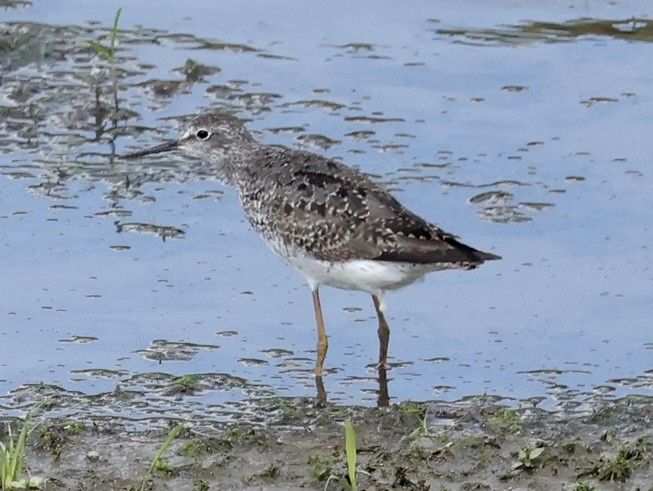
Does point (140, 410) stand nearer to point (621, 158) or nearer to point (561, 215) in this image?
point (561, 215)

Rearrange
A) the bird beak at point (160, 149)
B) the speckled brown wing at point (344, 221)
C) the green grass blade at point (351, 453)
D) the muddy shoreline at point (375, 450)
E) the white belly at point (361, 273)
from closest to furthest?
the green grass blade at point (351, 453) < the muddy shoreline at point (375, 450) < the speckled brown wing at point (344, 221) < the white belly at point (361, 273) < the bird beak at point (160, 149)

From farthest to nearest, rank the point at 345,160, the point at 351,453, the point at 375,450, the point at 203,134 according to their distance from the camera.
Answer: the point at 345,160 → the point at 203,134 → the point at 375,450 → the point at 351,453

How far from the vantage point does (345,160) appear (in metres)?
10.6

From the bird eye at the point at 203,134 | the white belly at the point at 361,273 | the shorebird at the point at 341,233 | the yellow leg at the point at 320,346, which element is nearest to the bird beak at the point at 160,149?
the bird eye at the point at 203,134

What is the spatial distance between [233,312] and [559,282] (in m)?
1.76

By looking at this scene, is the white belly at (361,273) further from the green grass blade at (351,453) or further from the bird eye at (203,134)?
the green grass blade at (351,453)

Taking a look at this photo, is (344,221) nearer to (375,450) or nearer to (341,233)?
(341,233)

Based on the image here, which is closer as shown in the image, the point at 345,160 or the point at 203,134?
the point at 203,134

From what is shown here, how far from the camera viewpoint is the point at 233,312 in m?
8.72

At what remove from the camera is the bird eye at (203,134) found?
9.40 metres

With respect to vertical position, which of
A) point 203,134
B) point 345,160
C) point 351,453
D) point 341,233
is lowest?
A: point 351,453

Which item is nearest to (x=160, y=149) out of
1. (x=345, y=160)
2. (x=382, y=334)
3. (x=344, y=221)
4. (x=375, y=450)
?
(x=345, y=160)

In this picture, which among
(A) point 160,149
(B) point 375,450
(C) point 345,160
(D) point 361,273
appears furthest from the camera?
(C) point 345,160

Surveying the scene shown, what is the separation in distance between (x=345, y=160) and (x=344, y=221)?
2296mm
